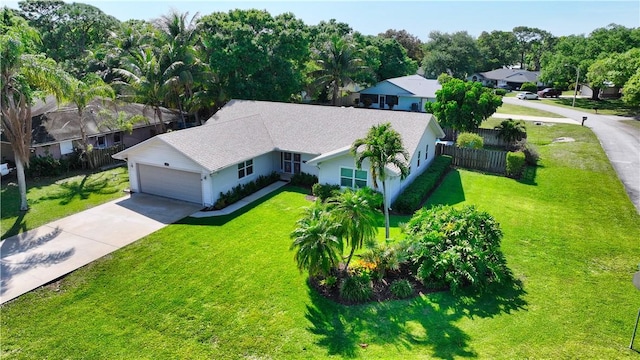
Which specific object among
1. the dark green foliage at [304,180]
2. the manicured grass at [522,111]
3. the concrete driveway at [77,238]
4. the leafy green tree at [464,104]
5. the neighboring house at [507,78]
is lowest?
the concrete driveway at [77,238]

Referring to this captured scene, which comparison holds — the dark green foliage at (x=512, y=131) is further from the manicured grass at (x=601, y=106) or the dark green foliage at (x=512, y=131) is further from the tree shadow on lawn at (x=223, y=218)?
the manicured grass at (x=601, y=106)

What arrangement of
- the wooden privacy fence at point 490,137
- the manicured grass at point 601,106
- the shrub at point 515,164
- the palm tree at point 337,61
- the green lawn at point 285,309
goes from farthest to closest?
the manicured grass at point 601,106 → the palm tree at point 337,61 → the wooden privacy fence at point 490,137 → the shrub at point 515,164 → the green lawn at point 285,309

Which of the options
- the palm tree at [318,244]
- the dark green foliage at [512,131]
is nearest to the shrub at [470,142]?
the dark green foliage at [512,131]

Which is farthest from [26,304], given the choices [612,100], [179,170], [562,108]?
[612,100]

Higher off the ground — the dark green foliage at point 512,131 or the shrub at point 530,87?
the shrub at point 530,87

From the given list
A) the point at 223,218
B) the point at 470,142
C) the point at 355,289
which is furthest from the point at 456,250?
the point at 470,142

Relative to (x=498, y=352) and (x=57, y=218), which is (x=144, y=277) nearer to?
(x=57, y=218)

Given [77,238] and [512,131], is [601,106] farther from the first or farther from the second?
[77,238]
